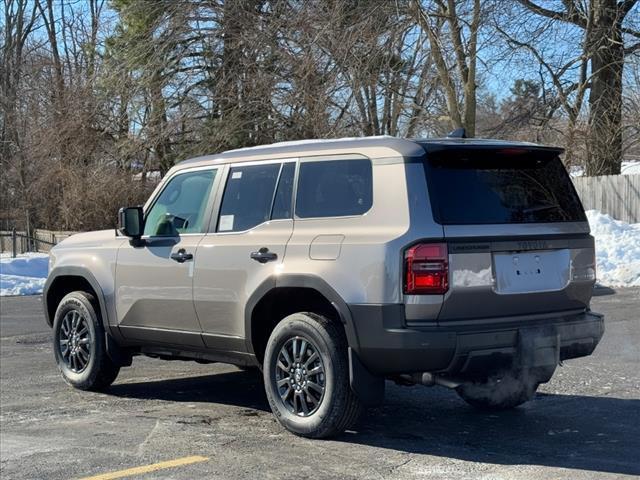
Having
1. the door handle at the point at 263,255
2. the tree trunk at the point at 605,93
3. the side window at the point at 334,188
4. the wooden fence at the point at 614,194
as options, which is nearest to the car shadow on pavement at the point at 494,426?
the door handle at the point at 263,255

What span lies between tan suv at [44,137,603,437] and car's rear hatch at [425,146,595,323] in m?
0.01

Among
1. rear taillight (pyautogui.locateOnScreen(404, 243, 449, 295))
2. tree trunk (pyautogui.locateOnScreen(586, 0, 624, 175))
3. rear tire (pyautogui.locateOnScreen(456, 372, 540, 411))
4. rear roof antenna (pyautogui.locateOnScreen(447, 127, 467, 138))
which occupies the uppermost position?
tree trunk (pyautogui.locateOnScreen(586, 0, 624, 175))

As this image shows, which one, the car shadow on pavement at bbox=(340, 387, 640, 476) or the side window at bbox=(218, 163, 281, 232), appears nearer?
Answer: the car shadow on pavement at bbox=(340, 387, 640, 476)

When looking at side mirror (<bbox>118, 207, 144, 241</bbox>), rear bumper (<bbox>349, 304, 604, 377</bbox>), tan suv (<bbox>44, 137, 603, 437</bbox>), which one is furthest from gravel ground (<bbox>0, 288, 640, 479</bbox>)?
side mirror (<bbox>118, 207, 144, 241</bbox>)

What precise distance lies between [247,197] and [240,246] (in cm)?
43

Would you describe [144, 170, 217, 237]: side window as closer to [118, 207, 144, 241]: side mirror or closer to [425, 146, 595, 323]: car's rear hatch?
[118, 207, 144, 241]: side mirror

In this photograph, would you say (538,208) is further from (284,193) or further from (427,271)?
(284,193)

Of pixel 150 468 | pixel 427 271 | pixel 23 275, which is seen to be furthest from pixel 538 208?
pixel 23 275

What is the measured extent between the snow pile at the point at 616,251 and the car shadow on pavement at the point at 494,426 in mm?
10332

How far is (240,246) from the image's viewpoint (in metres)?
6.58

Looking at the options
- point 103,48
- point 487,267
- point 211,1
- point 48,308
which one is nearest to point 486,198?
point 487,267

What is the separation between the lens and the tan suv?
5.57 metres

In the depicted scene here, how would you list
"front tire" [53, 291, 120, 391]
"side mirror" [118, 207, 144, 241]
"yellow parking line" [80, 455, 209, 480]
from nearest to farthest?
1. "yellow parking line" [80, 455, 209, 480]
2. "side mirror" [118, 207, 144, 241]
3. "front tire" [53, 291, 120, 391]

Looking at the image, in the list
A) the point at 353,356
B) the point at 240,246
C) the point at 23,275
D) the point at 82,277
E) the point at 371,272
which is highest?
the point at 240,246
